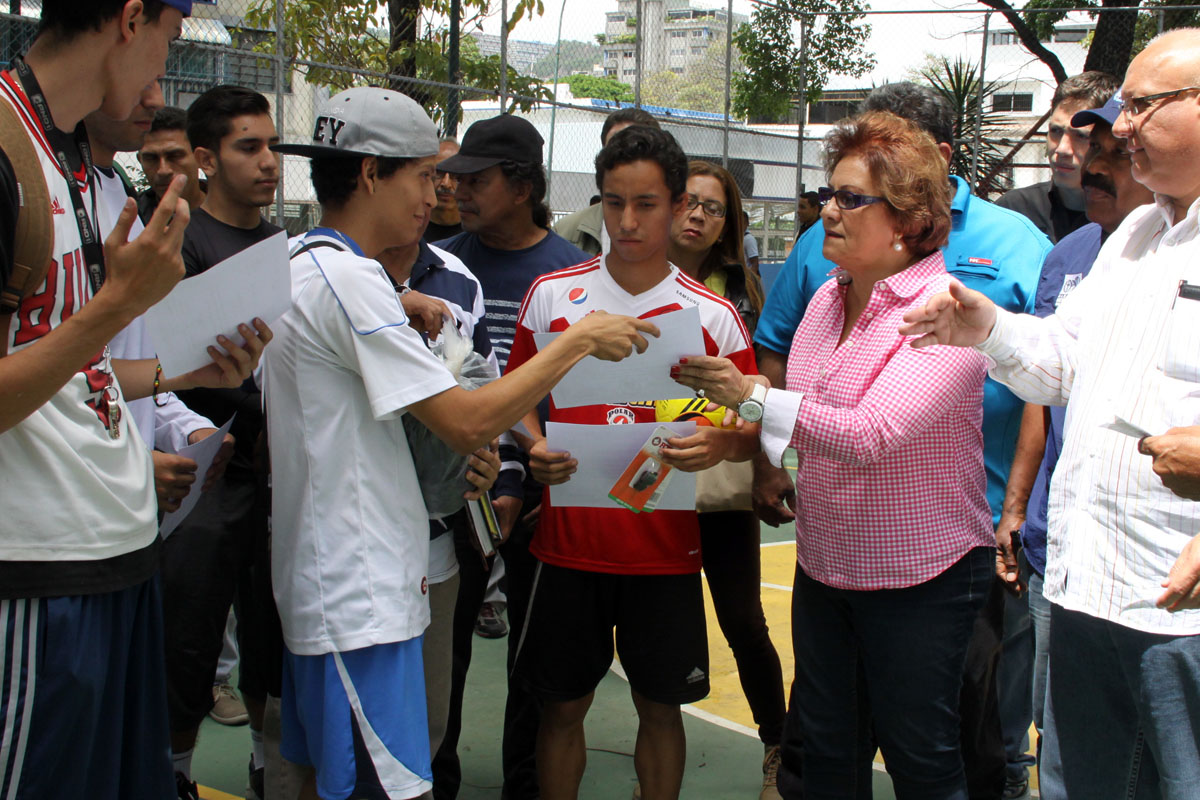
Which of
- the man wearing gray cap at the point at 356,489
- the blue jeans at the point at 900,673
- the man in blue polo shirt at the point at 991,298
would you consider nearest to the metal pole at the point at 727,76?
the man in blue polo shirt at the point at 991,298

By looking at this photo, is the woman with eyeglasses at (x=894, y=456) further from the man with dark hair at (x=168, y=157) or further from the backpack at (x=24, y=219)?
the man with dark hair at (x=168, y=157)

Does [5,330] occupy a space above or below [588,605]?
above

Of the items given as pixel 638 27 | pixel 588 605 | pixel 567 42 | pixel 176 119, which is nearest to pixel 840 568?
pixel 588 605

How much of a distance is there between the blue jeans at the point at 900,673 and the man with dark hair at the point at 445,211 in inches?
118

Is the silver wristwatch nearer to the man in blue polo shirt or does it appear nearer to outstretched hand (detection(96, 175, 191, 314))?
the man in blue polo shirt

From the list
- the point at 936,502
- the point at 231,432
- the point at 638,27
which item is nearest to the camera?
the point at 936,502

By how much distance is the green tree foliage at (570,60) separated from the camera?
9.75 metres

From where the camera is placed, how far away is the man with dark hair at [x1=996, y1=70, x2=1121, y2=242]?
4332 mm

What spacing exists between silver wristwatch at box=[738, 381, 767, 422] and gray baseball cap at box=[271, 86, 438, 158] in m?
1.02

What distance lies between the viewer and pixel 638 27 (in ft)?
37.1

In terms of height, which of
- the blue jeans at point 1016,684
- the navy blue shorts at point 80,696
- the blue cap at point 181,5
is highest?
the blue cap at point 181,5

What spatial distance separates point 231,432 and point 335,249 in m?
1.44

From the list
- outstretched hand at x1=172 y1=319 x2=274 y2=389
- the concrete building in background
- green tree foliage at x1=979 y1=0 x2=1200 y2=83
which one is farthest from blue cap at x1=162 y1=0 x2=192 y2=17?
green tree foliage at x1=979 y1=0 x2=1200 y2=83

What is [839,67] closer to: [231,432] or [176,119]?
[176,119]
